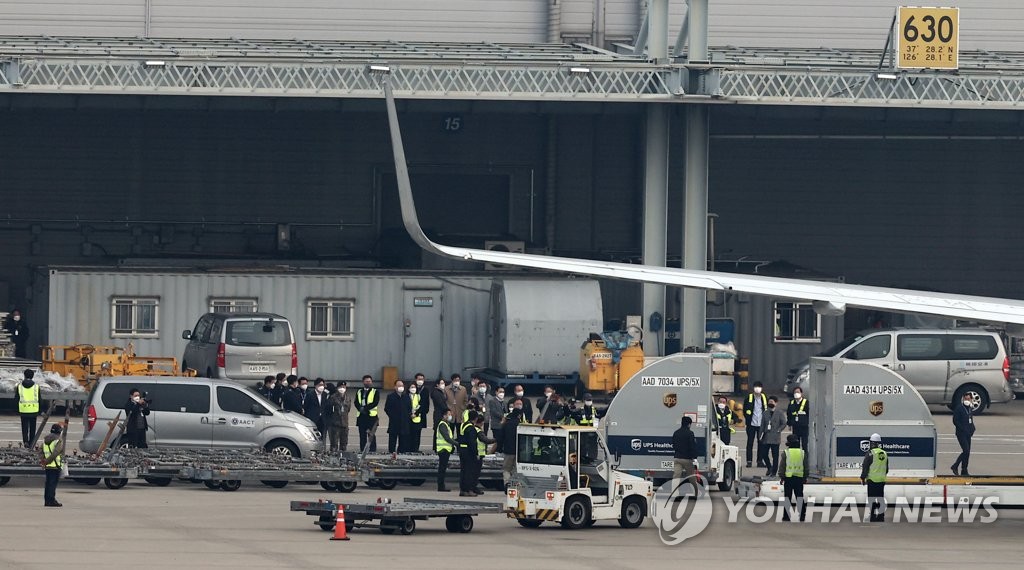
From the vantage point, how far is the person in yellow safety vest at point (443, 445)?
26016 millimetres

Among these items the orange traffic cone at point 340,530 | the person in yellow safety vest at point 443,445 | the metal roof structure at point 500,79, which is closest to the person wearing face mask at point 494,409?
the person in yellow safety vest at point 443,445

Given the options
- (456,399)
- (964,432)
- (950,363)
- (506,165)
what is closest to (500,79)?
(506,165)

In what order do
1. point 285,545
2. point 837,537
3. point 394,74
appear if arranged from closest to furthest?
point 285,545
point 837,537
point 394,74

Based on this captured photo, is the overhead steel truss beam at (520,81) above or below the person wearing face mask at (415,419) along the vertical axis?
Answer: above

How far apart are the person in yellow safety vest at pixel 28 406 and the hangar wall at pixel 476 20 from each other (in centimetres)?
2509

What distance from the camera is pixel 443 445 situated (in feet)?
85.6

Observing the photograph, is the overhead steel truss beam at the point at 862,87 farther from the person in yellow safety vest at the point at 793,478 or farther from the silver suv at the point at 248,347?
the person in yellow safety vest at the point at 793,478

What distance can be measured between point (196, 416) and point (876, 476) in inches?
465

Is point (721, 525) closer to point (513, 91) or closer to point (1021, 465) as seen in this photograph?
point (1021, 465)

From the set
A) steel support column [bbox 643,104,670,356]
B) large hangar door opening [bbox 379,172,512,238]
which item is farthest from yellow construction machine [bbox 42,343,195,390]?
large hangar door opening [bbox 379,172,512,238]

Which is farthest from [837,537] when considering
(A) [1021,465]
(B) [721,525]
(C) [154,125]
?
(C) [154,125]

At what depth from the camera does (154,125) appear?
5331cm

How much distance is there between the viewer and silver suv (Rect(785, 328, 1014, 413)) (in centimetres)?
3925

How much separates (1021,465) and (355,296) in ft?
62.4
